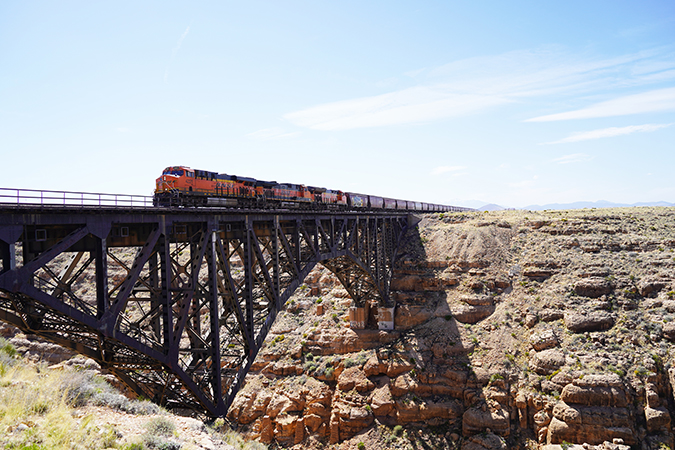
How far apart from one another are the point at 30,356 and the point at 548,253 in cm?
4969

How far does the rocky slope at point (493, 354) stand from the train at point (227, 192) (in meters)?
12.8

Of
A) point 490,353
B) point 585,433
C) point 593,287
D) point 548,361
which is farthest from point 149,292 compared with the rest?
point 593,287

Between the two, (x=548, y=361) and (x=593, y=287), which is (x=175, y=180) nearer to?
(x=548, y=361)

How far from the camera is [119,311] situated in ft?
35.5

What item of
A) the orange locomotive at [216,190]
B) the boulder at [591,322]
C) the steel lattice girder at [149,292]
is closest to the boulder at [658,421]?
the boulder at [591,322]

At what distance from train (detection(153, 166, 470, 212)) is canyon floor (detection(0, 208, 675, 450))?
12920 millimetres

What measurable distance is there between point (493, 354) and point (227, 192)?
24593 millimetres

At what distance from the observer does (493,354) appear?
111 feet

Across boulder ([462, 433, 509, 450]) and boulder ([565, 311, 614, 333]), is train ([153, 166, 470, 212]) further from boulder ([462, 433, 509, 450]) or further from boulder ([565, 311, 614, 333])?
boulder ([565, 311, 614, 333])

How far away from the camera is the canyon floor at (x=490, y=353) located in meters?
27.8

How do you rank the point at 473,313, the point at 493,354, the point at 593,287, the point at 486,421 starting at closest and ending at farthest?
the point at 486,421 → the point at 493,354 → the point at 593,287 → the point at 473,313

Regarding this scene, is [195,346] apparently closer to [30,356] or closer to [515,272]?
[30,356]

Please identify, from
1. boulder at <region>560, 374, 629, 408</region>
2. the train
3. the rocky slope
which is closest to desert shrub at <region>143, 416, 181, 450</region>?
the train

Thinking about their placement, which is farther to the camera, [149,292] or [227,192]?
[227,192]
